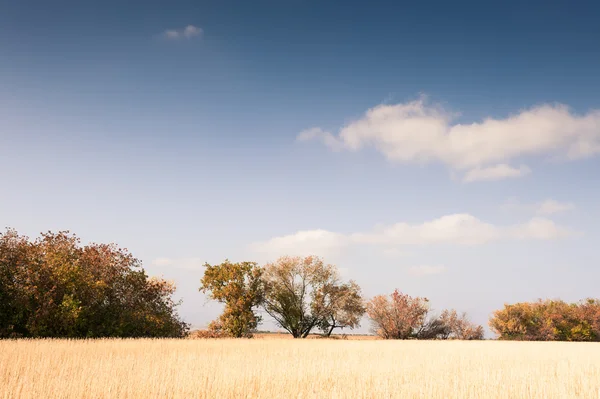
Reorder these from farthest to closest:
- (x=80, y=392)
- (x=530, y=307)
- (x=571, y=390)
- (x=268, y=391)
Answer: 1. (x=530, y=307)
2. (x=571, y=390)
3. (x=268, y=391)
4. (x=80, y=392)

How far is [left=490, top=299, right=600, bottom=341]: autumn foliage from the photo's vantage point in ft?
177

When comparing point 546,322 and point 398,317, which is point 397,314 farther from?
point 546,322

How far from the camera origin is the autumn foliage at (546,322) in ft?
177

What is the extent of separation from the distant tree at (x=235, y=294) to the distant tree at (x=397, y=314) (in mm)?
13832

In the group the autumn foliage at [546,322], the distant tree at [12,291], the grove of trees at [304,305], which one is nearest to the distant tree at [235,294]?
the grove of trees at [304,305]

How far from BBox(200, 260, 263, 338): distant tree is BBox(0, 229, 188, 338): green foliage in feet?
23.4

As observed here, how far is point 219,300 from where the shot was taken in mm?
39625

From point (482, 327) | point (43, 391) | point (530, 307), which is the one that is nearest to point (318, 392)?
point (43, 391)

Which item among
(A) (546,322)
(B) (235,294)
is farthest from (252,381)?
(A) (546,322)

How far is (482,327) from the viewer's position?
53.3 metres

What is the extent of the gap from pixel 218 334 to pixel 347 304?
1249 centimetres

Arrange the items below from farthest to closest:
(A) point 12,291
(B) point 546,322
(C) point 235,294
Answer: (B) point 546,322, (C) point 235,294, (A) point 12,291

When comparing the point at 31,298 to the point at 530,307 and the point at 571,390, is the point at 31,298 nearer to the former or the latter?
the point at 571,390

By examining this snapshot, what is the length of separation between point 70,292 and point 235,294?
1493cm
